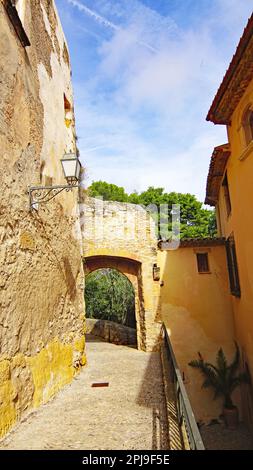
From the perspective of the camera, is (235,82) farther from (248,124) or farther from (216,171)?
(216,171)

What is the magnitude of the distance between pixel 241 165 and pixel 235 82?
1.77 metres

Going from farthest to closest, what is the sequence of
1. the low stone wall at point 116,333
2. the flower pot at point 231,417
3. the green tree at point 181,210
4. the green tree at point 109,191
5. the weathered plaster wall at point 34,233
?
the green tree at point 109,191, the green tree at point 181,210, the low stone wall at point 116,333, the flower pot at point 231,417, the weathered plaster wall at point 34,233

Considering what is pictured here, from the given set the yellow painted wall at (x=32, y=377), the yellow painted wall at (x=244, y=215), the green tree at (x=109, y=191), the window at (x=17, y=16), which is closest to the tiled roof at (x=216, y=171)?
the yellow painted wall at (x=244, y=215)

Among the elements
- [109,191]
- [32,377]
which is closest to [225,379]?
[32,377]

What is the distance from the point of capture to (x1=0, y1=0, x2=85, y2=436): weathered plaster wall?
3986 millimetres

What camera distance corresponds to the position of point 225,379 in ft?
32.1

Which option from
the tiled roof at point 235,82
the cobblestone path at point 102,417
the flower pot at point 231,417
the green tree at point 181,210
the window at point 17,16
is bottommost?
the flower pot at point 231,417

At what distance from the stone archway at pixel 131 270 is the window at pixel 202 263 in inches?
84.6

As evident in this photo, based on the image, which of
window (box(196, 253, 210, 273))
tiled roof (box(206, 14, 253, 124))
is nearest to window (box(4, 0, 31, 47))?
tiled roof (box(206, 14, 253, 124))

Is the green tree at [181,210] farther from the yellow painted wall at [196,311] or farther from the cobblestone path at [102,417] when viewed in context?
the cobblestone path at [102,417]

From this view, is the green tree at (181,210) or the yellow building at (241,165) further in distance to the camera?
the green tree at (181,210)

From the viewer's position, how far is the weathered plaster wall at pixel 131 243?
10.6m

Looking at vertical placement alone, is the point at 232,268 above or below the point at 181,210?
below
